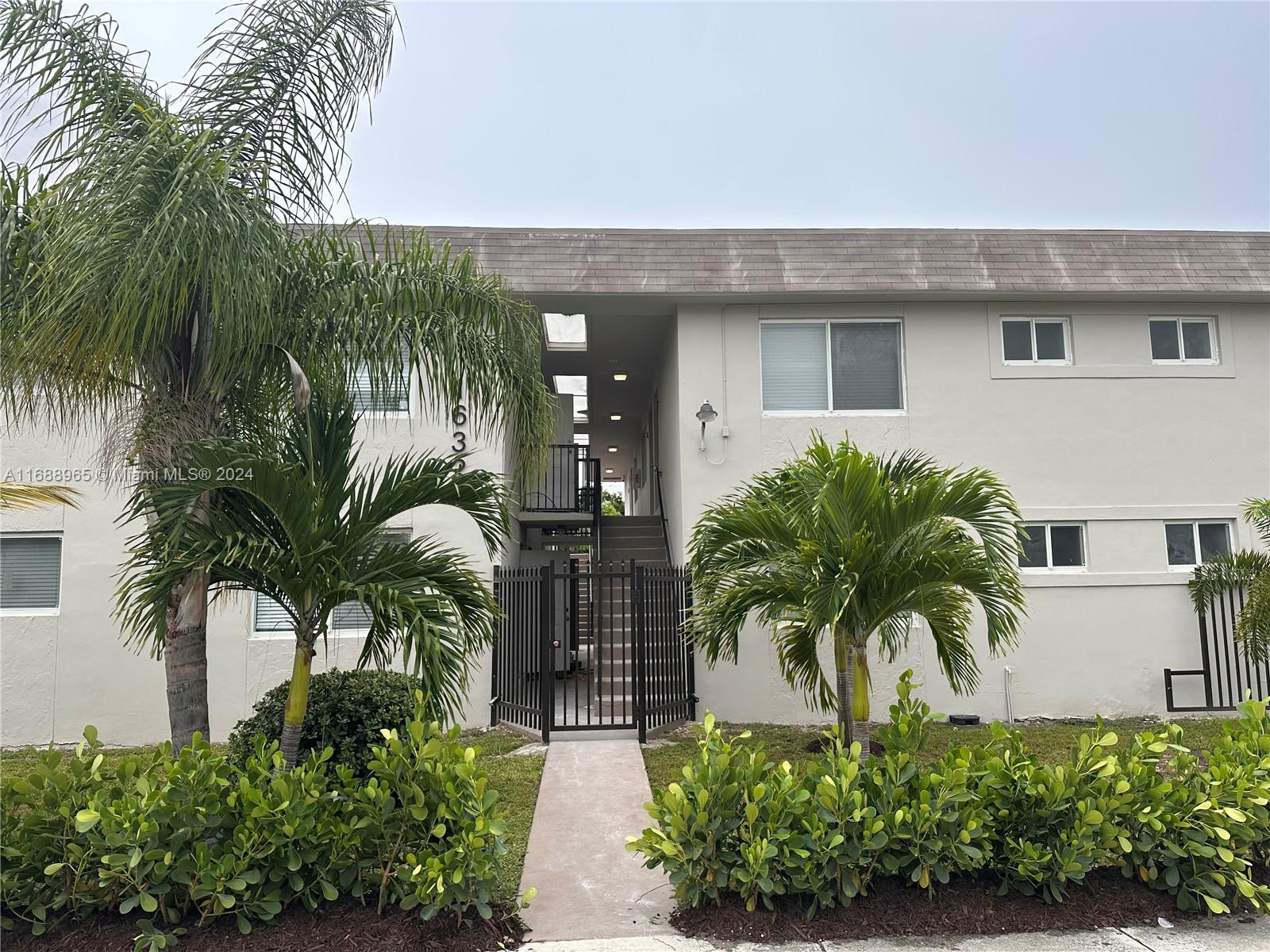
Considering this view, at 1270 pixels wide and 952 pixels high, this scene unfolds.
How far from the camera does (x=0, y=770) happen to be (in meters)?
6.93

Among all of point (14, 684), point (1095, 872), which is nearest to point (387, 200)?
point (14, 684)

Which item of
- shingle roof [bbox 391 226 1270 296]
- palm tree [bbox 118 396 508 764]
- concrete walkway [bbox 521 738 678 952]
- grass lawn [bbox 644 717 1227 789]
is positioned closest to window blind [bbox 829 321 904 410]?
shingle roof [bbox 391 226 1270 296]

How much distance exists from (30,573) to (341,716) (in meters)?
6.23

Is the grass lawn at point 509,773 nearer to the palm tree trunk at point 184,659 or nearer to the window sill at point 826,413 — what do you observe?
the palm tree trunk at point 184,659

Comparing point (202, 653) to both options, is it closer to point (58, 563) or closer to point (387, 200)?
point (58, 563)

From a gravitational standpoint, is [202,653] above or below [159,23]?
below

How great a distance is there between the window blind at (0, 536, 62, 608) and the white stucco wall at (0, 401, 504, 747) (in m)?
0.15

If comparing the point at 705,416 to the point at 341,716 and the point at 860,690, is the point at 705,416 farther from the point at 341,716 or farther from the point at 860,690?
the point at 341,716

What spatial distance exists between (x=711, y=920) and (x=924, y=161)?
12728mm

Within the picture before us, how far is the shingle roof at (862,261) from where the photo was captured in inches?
364

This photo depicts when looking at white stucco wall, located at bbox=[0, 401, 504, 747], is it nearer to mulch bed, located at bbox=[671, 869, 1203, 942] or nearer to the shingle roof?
the shingle roof

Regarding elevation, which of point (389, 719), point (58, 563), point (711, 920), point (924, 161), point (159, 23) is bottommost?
point (711, 920)

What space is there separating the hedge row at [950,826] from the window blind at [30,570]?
8234mm

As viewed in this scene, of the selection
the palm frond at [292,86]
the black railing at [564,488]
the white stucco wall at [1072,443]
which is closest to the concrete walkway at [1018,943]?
the palm frond at [292,86]
